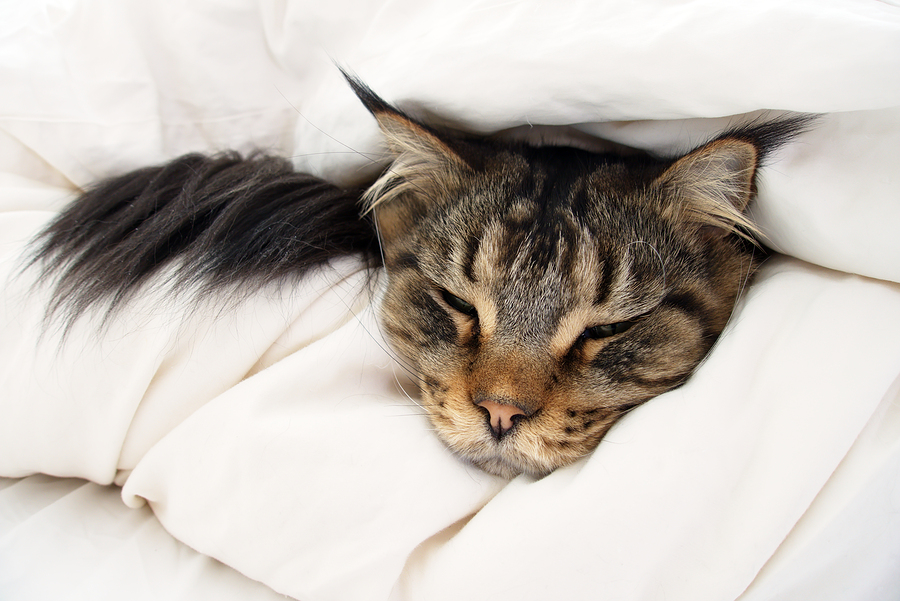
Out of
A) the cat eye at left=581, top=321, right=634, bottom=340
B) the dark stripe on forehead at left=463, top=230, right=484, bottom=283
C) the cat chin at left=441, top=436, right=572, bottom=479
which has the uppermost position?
the dark stripe on forehead at left=463, top=230, right=484, bottom=283

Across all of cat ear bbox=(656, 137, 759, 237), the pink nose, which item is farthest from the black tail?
cat ear bbox=(656, 137, 759, 237)

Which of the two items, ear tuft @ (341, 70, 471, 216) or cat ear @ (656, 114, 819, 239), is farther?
ear tuft @ (341, 70, 471, 216)

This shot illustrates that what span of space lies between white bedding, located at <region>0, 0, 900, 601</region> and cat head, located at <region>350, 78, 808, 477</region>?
0.06 m

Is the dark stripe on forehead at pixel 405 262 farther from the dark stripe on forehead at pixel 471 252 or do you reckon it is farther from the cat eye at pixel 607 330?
the cat eye at pixel 607 330

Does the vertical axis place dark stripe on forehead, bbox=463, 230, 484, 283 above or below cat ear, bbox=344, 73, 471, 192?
below

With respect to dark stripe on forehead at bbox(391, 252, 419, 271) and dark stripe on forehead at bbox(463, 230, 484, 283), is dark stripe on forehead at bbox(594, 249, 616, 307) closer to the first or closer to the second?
dark stripe on forehead at bbox(463, 230, 484, 283)

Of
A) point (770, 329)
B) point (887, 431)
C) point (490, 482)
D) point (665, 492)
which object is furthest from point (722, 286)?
point (490, 482)

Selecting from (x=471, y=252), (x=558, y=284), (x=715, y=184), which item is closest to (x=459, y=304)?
(x=471, y=252)

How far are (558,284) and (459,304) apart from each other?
0.21 m

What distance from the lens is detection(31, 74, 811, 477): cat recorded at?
94 cm

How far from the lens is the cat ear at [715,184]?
0.93 m

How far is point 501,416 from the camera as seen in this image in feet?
2.97

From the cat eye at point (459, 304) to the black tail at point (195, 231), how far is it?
0.24m

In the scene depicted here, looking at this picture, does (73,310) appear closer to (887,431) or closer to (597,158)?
(597,158)
